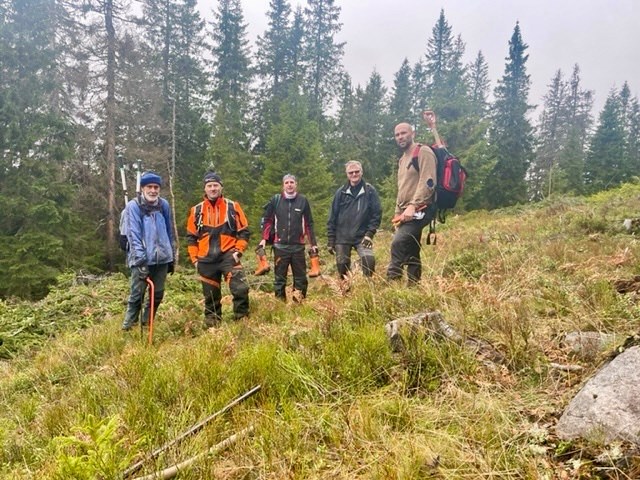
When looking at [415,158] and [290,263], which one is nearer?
[415,158]

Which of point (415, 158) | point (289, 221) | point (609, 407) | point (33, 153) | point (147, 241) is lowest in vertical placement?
point (609, 407)

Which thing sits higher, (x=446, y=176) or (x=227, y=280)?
(x=446, y=176)

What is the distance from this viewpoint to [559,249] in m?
6.41

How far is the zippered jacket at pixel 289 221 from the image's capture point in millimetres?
6605

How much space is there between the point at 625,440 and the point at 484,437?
1.91ft

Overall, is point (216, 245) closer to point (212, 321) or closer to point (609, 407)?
point (212, 321)

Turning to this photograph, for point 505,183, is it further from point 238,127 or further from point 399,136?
point 399,136

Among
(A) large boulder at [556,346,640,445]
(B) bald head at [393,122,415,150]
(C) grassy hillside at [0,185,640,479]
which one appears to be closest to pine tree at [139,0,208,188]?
(B) bald head at [393,122,415,150]

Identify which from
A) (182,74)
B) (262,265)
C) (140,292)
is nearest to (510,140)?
(182,74)

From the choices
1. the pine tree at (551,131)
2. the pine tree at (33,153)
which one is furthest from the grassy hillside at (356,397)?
the pine tree at (551,131)

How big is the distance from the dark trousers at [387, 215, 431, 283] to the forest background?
1578cm

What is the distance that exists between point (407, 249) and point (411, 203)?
1.94 feet

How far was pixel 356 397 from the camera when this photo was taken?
2.59 m

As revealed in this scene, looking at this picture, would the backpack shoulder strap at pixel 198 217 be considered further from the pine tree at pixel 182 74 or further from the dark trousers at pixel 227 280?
the pine tree at pixel 182 74
